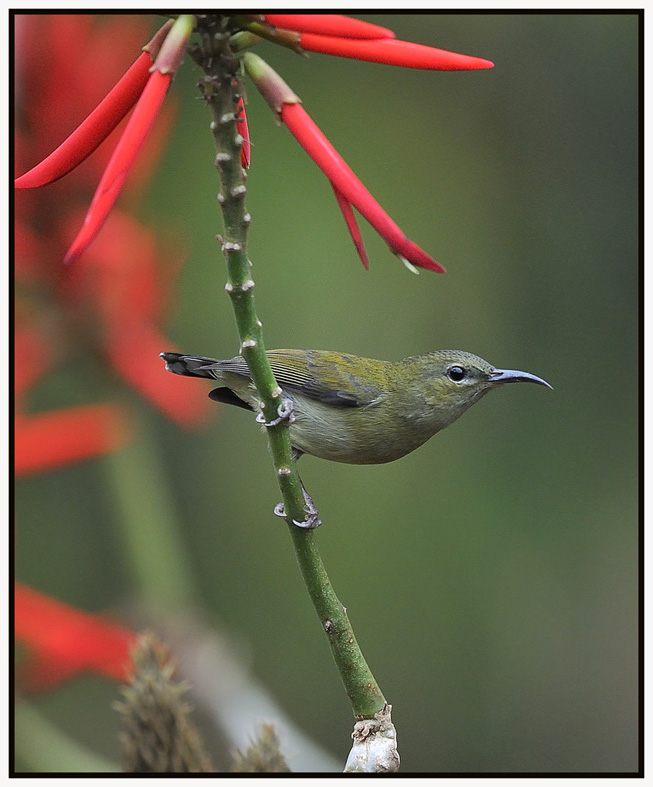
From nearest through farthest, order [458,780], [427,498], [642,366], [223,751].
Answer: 1. [458,780]
2. [642,366]
3. [223,751]
4. [427,498]

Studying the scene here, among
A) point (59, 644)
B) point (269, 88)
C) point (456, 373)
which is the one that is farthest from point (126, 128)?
point (59, 644)

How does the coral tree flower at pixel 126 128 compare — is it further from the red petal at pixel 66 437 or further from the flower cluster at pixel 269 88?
the red petal at pixel 66 437

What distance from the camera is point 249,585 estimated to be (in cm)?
339

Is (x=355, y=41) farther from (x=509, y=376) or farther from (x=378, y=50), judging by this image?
(x=509, y=376)

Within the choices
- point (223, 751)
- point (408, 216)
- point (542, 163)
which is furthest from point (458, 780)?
point (542, 163)

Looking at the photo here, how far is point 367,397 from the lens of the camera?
5.32 ft

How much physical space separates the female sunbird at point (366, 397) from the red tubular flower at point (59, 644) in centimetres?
49

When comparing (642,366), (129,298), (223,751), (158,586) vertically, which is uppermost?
(129,298)

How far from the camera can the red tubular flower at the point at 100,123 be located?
0.79 metres

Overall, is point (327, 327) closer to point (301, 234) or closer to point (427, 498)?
point (301, 234)

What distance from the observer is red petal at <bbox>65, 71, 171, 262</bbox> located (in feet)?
2.36

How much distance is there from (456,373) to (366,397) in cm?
18

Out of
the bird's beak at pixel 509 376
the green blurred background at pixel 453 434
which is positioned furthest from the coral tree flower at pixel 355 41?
the green blurred background at pixel 453 434

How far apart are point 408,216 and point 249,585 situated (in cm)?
154
